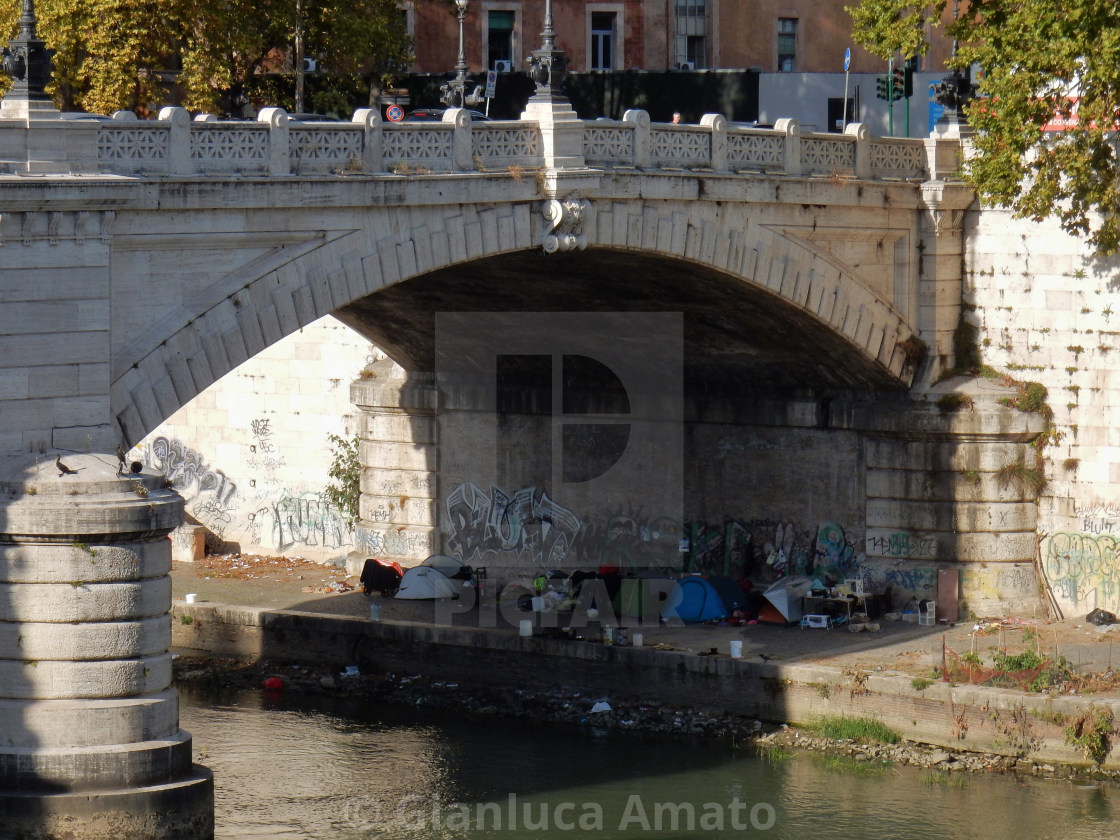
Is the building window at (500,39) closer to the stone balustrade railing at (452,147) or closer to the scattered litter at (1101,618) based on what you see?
the stone balustrade railing at (452,147)

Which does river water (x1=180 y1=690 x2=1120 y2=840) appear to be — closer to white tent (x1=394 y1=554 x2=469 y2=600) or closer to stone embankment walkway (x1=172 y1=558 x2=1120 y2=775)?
stone embankment walkway (x1=172 y1=558 x2=1120 y2=775)

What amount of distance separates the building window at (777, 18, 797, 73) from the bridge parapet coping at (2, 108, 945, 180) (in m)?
15.8

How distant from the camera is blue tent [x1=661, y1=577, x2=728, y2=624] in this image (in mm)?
28484

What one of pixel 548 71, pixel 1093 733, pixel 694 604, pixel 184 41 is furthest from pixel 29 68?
pixel 184 41

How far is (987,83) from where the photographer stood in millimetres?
25297

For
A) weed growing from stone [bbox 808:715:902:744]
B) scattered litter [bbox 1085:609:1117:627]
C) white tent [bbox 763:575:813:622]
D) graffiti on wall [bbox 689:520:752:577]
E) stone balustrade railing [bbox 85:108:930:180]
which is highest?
stone balustrade railing [bbox 85:108:930:180]

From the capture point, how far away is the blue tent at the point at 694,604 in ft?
93.5

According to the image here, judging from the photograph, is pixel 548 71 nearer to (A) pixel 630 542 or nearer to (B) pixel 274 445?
(A) pixel 630 542

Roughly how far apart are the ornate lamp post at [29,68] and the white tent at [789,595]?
532 inches

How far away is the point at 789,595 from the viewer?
28.3 meters

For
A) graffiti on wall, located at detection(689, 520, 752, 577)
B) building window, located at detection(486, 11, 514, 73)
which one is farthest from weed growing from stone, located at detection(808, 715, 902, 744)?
building window, located at detection(486, 11, 514, 73)

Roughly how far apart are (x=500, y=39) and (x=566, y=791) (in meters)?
23.5

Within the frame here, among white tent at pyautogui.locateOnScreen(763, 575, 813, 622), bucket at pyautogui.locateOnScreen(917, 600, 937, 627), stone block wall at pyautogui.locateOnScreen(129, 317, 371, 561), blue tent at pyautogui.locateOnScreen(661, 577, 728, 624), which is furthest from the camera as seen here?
stone block wall at pyautogui.locateOnScreen(129, 317, 371, 561)

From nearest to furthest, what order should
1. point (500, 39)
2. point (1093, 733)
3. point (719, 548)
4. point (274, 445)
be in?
point (1093, 733) → point (719, 548) → point (274, 445) → point (500, 39)
